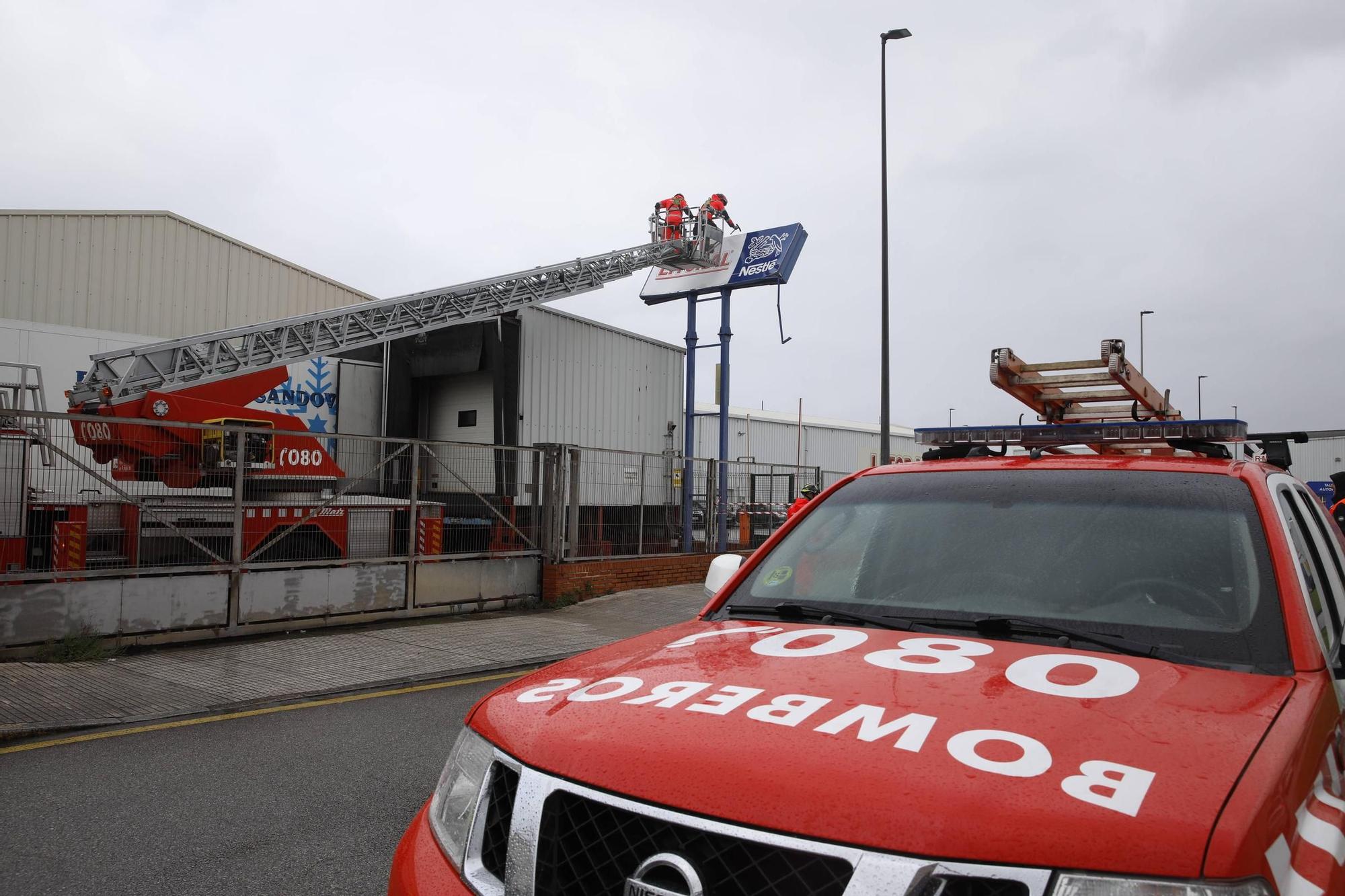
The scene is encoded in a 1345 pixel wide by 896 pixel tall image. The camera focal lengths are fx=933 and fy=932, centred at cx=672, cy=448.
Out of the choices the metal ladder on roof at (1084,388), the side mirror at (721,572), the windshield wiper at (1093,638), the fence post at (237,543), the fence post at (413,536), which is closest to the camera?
the windshield wiper at (1093,638)

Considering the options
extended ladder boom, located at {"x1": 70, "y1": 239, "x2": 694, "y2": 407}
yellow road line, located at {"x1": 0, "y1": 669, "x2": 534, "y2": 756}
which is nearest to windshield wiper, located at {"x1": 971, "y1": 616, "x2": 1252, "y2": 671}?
yellow road line, located at {"x1": 0, "y1": 669, "x2": 534, "y2": 756}

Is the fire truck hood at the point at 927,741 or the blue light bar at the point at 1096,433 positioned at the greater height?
the blue light bar at the point at 1096,433

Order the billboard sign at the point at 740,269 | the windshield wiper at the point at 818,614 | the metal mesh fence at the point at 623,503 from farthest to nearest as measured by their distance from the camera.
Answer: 1. the billboard sign at the point at 740,269
2. the metal mesh fence at the point at 623,503
3. the windshield wiper at the point at 818,614

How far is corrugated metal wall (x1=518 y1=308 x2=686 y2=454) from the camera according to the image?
1636cm

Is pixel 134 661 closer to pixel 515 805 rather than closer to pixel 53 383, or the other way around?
pixel 515 805

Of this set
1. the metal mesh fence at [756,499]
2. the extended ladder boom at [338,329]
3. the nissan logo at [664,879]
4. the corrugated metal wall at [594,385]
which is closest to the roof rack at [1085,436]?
the nissan logo at [664,879]

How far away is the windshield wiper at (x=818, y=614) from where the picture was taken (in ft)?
8.48

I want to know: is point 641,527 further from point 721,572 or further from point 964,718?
point 964,718

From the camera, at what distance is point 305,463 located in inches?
438

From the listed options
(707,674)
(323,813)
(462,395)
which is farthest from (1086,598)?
(462,395)

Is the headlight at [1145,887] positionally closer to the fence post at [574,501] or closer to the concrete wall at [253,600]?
the concrete wall at [253,600]

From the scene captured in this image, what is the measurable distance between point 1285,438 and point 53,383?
58.8 ft

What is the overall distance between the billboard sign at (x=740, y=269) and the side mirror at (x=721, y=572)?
49.6 feet

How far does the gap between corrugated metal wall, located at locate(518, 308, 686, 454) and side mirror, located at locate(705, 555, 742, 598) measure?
41.8ft
